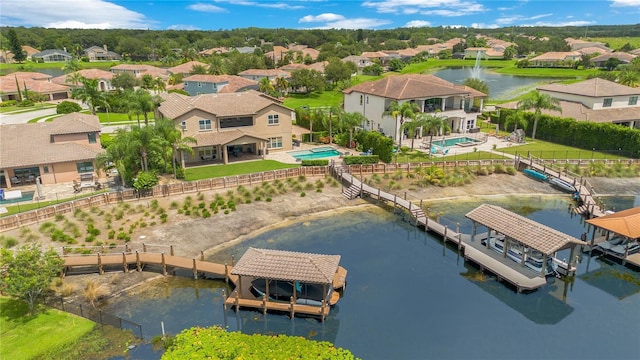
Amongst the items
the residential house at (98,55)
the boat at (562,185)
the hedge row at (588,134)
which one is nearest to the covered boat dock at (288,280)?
the boat at (562,185)

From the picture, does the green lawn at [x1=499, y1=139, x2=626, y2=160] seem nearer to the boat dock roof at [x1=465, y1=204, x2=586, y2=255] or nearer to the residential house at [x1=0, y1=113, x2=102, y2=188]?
the boat dock roof at [x1=465, y1=204, x2=586, y2=255]

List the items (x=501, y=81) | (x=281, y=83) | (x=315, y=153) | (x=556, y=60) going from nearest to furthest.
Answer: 1. (x=315, y=153)
2. (x=281, y=83)
3. (x=501, y=81)
4. (x=556, y=60)

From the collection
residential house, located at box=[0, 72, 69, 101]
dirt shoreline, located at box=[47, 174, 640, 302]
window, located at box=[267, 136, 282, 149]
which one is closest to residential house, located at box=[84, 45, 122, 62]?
residential house, located at box=[0, 72, 69, 101]

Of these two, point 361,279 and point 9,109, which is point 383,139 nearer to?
point 361,279

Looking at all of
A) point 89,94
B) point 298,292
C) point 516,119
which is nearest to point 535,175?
point 516,119

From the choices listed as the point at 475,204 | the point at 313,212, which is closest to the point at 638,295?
the point at 475,204

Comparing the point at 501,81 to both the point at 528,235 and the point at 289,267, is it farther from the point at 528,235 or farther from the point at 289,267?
the point at 289,267
